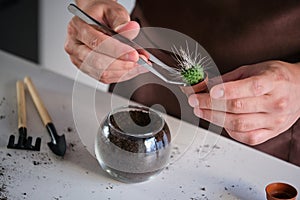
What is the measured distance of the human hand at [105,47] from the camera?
0.79 metres

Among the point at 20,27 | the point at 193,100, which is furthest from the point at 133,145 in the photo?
the point at 20,27

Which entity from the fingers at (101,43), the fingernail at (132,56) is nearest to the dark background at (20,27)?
the fingers at (101,43)

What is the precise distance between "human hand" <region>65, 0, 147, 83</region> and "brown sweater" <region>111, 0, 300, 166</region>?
0.06 m

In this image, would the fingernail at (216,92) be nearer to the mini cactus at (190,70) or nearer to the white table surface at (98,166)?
the mini cactus at (190,70)

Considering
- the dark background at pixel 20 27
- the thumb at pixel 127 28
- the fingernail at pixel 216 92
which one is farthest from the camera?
the dark background at pixel 20 27

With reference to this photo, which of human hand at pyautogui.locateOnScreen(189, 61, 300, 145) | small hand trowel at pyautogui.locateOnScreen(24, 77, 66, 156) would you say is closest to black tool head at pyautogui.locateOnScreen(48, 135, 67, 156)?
small hand trowel at pyautogui.locateOnScreen(24, 77, 66, 156)

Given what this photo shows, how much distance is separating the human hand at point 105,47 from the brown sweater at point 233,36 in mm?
63

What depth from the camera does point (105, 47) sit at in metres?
0.81

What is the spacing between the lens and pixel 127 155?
739 millimetres

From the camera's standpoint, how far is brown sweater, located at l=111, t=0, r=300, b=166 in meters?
0.88

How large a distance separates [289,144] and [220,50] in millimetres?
196

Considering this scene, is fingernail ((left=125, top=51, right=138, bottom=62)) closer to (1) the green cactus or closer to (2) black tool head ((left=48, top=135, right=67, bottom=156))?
(1) the green cactus

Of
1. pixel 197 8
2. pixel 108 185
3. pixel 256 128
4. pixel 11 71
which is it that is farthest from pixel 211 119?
pixel 11 71

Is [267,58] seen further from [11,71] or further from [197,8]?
[11,71]
